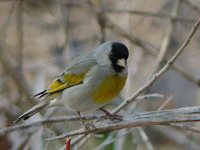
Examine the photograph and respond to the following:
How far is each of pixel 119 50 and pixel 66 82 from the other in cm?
43

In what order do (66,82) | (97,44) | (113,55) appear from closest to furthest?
(113,55) → (66,82) → (97,44)

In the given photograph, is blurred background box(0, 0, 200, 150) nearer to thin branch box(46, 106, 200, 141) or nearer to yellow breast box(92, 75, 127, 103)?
yellow breast box(92, 75, 127, 103)

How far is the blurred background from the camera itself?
4641mm

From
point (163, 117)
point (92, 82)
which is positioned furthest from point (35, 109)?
point (163, 117)

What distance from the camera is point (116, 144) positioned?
4.70 meters

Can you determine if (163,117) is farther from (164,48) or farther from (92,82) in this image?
(164,48)

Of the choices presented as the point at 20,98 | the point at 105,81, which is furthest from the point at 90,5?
the point at 105,81

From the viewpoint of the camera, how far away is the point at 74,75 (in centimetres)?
381

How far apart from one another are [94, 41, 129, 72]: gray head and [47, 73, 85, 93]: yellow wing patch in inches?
6.5

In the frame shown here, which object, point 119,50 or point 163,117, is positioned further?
point 119,50

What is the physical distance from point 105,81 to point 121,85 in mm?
102

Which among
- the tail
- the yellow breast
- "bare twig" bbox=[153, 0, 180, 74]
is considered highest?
"bare twig" bbox=[153, 0, 180, 74]

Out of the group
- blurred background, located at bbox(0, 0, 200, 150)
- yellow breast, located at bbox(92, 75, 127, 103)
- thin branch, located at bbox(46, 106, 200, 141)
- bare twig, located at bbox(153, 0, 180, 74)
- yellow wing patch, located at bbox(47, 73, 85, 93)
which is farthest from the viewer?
blurred background, located at bbox(0, 0, 200, 150)

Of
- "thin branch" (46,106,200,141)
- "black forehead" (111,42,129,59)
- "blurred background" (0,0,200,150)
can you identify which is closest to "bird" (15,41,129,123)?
"black forehead" (111,42,129,59)
